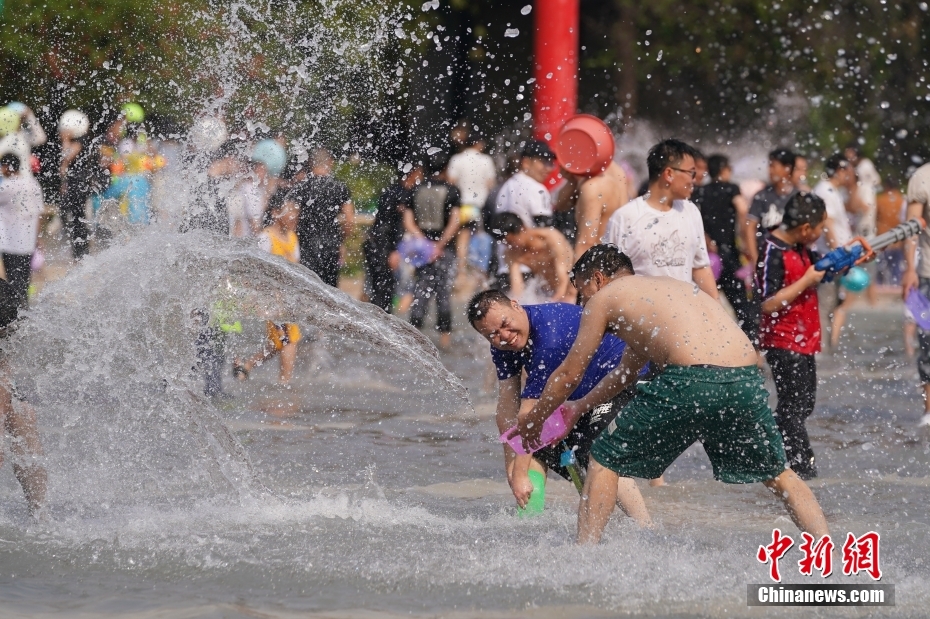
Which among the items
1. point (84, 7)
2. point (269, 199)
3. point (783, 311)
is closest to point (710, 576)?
point (783, 311)

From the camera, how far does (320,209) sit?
11.4 m

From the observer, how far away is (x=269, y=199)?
11.1 meters

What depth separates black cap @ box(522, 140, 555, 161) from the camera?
1277cm

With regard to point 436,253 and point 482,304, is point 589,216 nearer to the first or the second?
point 482,304

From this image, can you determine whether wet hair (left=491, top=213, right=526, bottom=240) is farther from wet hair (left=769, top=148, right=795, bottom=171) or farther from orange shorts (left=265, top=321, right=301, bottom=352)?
wet hair (left=769, top=148, right=795, bottom=171)

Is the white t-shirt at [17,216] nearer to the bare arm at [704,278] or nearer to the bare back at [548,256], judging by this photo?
the bare back at [548,256]

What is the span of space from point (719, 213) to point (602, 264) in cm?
555

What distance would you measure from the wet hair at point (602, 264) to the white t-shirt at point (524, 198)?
6591mm

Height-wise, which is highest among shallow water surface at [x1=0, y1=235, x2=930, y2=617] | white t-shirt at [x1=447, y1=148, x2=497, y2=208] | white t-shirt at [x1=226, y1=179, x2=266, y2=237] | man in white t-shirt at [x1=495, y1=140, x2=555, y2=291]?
white t-shirt at [x1=447, y1=148, x2=497, y2=208]

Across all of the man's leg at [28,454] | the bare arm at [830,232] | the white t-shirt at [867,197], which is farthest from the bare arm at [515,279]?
the white t-shirt at [867,197]

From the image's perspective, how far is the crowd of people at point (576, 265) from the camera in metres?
5.49

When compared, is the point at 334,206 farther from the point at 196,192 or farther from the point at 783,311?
the point at 783,311

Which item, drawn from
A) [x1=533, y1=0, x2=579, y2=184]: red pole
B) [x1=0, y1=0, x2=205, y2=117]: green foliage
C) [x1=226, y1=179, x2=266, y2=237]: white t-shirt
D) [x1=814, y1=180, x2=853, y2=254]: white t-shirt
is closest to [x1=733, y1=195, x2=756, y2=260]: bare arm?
[x1=814, y1=180, x2=853, y2=254]: white t-shirt

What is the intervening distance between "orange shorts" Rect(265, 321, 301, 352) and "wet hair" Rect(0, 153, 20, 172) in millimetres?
2307
